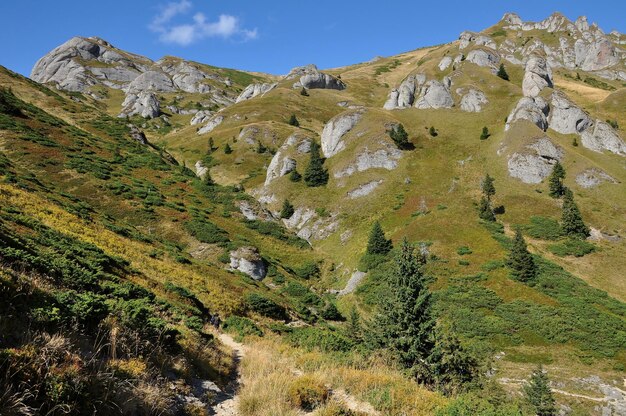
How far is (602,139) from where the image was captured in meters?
74.6

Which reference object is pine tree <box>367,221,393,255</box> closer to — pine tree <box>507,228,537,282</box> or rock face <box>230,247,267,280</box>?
rock face <box>230,247,267,280</box>

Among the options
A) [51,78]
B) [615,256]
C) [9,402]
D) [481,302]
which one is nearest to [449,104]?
[615,256]

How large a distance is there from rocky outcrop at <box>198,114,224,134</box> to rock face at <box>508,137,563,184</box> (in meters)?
91.0

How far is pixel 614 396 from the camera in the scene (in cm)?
2505

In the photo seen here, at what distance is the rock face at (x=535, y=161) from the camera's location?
6258 centimetres

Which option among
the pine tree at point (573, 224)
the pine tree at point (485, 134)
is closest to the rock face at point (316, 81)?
the pine tree at point (485, 134)

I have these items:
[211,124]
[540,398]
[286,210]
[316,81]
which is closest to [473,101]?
[286,210]

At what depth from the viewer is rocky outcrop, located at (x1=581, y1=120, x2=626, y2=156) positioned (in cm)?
7338

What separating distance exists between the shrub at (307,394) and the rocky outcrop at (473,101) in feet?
309

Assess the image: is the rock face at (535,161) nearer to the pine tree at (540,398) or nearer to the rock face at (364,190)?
the rock face at (364,190)

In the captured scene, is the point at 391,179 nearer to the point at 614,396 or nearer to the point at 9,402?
the point at 614,396

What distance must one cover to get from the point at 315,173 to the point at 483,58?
76680 mm

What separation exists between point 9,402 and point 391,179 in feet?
220

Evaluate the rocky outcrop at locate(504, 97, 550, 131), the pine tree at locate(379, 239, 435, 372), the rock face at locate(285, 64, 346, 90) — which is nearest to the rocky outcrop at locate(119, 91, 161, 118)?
the rock face at locate(285, 64, 346, 90)
